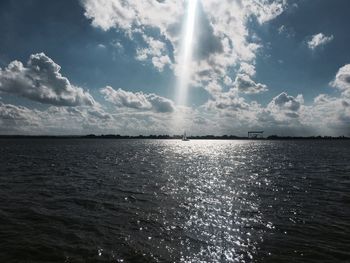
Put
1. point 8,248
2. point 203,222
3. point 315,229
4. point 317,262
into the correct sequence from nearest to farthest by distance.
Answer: point 317,262 < point 8,248 < point 315,229 < point 203,222

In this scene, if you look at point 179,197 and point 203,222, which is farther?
point 179,197

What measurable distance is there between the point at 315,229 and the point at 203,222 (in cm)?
692

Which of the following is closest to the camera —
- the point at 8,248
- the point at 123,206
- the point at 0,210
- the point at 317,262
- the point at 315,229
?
the point at 317,262

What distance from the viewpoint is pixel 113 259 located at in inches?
569

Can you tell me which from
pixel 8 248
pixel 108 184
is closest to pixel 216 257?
pixel 8 248

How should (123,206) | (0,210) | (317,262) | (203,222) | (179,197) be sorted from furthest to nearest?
(179,197) → (123,206) → (0,210) → (203,222) → (317,262)

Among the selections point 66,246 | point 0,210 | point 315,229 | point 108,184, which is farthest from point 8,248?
point 108,184

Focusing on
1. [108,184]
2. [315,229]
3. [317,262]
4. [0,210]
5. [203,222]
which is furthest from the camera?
[108,184]

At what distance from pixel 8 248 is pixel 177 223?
9.77 m

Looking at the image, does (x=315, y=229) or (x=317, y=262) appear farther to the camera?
(x=315, y=229)

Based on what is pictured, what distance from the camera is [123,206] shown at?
984 inches

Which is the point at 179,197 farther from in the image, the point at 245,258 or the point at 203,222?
the point at 245,258

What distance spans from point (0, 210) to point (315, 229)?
21487 millimetres

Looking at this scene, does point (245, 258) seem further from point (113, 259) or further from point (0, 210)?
point (0, 210)
